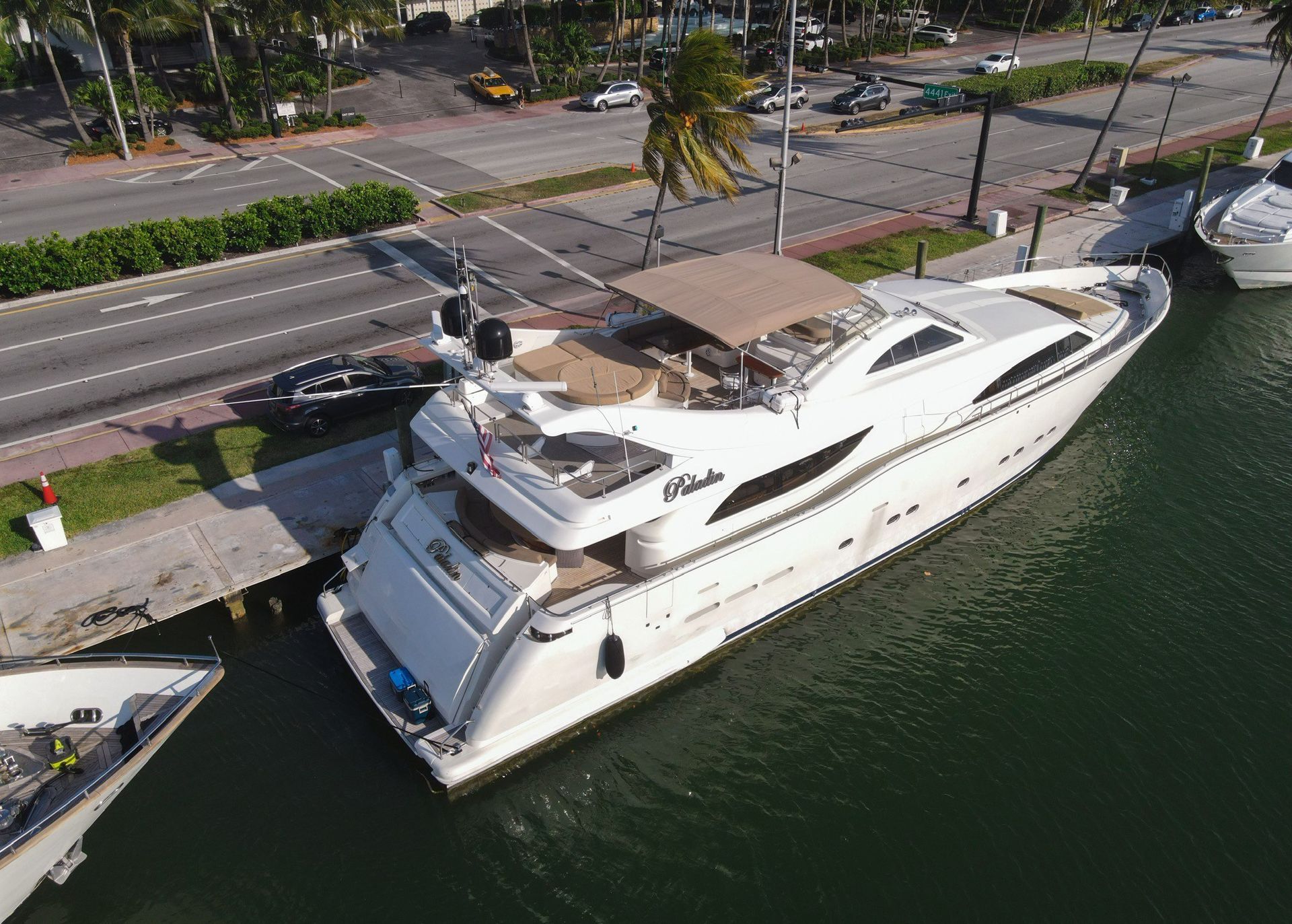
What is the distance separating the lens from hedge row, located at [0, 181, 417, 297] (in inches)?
985

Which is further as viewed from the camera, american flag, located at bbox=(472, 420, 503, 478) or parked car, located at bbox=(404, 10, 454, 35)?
parked car, located at bbox=(404, 10, 454, 35)

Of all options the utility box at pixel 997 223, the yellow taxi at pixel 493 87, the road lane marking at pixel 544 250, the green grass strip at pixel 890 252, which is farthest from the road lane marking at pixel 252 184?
the utility box at pixel 997 223

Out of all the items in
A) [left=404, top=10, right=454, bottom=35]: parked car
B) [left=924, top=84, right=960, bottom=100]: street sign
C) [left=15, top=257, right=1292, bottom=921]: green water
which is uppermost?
[left=404, top=10, right=454, bottom=35]: parked car

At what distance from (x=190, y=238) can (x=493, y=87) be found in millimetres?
23427

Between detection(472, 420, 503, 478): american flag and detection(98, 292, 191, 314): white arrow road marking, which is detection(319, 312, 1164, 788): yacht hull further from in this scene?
detection(98, 292, 191, 314): white arrow road marking

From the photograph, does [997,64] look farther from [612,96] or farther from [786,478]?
[786,478]

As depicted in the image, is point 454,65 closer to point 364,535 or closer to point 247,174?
point 247,174

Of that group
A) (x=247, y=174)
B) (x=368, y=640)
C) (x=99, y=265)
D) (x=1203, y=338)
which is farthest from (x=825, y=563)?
(x=247, y=174)

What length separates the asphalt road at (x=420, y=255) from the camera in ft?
71.2

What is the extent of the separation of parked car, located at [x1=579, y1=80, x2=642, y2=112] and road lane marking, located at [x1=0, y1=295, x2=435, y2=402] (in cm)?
2408

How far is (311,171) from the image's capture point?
35844 millimetres

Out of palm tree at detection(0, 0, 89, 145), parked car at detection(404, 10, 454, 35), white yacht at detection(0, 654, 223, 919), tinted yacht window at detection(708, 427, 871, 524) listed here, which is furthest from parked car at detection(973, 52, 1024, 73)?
white yacht at detection(0, 654, 223, 919)

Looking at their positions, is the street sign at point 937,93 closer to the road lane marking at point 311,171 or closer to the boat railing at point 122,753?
the road lane marking at point 311,171

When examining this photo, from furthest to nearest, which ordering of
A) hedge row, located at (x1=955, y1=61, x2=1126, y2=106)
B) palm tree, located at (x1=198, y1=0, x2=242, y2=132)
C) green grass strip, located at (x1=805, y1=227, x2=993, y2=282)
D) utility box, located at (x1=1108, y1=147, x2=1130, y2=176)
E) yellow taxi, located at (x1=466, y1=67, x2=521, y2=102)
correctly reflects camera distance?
yellow taxi, located at (x1=466, y1=67, x2=521, y2=102), hedge row, located at (x1=955, y1=61, x2=1126, y2=106), palm tree, located at (x1=198, y1=0, x2=242, y2=132), utility box, located at (x1=1108, y1=147, x2=1130, y2=176), green grass strip, located at (x1=805, y1=227, x2=993, y2=282)
